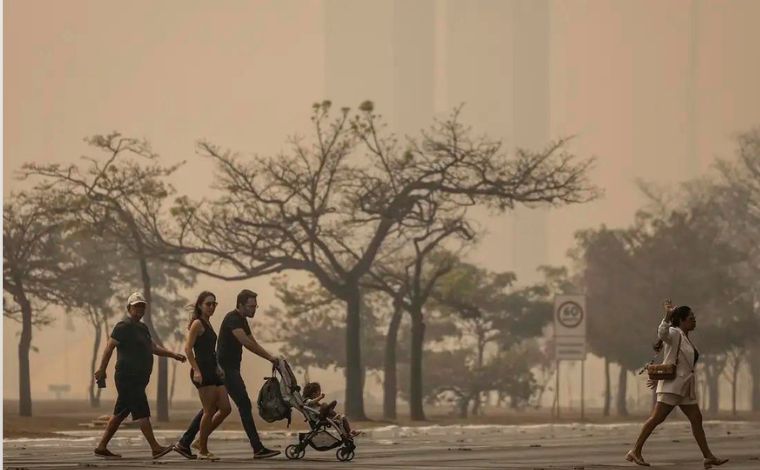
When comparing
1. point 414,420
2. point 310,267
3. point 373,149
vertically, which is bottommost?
point 414,420

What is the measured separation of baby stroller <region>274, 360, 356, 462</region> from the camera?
21.4m

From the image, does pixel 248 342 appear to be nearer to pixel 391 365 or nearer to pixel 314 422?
pixel 314 422

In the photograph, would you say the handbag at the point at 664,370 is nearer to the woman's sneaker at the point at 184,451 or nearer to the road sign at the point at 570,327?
the woman's sneaker at the point at 184,451

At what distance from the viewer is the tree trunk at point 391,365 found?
6191 cm

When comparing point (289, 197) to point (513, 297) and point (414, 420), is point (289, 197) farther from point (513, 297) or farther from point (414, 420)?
point (513, 297)

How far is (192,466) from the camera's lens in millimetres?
20406

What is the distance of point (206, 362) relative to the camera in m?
21.5

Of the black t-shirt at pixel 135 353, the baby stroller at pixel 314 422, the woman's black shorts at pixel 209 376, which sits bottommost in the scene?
the baby stroller at pixel 314 422

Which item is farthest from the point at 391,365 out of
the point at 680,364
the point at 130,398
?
the point at 680,364

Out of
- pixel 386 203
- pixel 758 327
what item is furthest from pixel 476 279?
pixel 386 203

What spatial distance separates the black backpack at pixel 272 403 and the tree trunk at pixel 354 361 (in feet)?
116

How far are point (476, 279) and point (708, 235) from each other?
13.5 metres

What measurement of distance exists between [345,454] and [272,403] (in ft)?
4.33

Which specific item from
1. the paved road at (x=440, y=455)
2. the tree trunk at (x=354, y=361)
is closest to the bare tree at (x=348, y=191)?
the tree trunk at (x=354, y=361)
